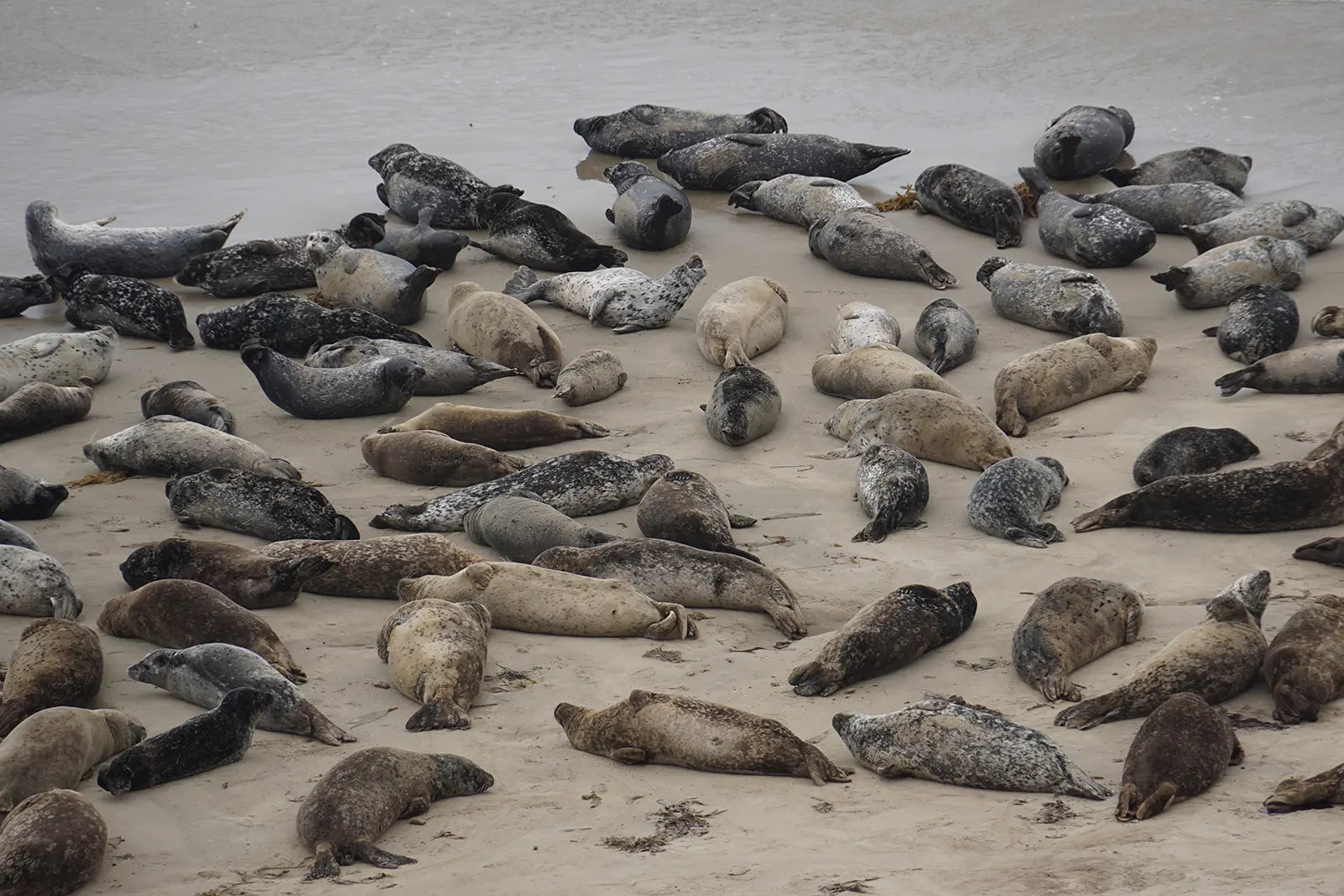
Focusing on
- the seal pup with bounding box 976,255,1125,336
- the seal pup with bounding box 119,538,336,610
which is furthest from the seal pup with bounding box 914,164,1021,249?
the seal pup with bounding box 119,538,336,610

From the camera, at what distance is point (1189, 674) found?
4.54m

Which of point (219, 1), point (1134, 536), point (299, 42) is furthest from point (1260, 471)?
point (219, 1)

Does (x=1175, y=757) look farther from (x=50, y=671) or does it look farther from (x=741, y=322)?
(x=741, y=322)

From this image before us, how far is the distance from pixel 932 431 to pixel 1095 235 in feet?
11.3

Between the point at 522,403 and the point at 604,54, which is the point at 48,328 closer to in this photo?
the point at 522,403

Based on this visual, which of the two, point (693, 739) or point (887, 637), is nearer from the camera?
point (693, 739)

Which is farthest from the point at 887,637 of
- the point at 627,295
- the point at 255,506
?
the point at 627,295

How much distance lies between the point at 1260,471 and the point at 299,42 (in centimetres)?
1446

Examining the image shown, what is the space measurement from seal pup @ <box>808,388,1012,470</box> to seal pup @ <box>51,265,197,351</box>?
4.34 metres

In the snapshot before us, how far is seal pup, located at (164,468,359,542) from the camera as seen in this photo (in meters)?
6.40

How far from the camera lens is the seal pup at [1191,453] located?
6.63m

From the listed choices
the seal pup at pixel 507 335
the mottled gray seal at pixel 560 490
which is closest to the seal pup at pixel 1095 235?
the seal pup at pixel 507 335

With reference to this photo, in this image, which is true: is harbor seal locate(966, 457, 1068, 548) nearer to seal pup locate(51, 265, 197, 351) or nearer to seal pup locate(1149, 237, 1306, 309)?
seal pup locate(1149, 237, 1306, 309)

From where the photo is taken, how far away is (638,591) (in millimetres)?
5637
